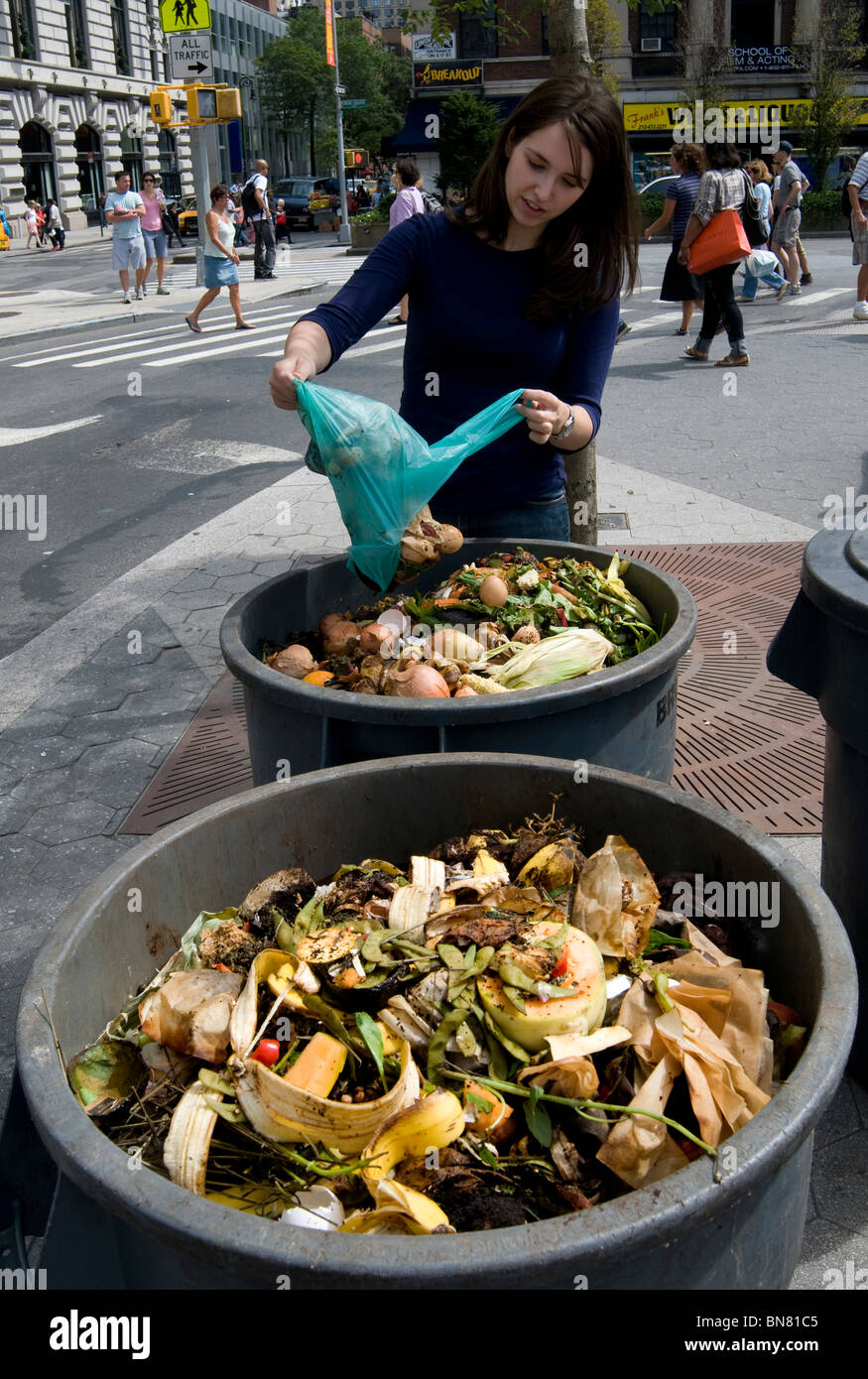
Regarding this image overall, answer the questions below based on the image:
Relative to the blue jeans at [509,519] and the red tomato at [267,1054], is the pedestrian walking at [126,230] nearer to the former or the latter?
the blue jeans at [509,519]

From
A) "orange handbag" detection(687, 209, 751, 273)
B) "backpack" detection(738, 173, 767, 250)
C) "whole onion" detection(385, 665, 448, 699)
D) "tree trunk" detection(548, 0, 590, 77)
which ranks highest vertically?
"tree trunk" detection(548, 0, 590, 77)

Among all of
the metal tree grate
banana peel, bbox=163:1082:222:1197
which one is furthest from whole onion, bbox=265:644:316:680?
banana peel, bbox=163:1082:222:1197

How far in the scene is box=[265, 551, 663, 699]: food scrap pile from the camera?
2.82 metres

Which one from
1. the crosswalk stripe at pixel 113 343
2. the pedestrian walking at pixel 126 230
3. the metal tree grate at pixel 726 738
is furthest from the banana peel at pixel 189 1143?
the pedestrian walking at pixel 126 230

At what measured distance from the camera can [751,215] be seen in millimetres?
11633

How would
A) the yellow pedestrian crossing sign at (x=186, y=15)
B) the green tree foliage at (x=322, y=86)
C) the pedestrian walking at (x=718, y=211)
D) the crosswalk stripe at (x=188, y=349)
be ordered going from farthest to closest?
the green tree foliage at (x=322, y=86), the yellow pedestrian crossing sign at (x=186, y=15), the crosswalk stripe at (x=188, y=349), the pedestrian walking at (x=718, y=211)

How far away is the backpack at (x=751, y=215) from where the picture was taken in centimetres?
1120

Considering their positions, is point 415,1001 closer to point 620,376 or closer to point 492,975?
point 492,975

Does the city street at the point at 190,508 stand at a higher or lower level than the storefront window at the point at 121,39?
lower

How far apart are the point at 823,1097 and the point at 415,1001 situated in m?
0.61

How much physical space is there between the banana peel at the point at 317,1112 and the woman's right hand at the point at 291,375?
67.3 inches

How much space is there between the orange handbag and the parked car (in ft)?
119

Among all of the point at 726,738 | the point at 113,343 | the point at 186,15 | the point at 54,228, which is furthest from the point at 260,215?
the point at 726,738

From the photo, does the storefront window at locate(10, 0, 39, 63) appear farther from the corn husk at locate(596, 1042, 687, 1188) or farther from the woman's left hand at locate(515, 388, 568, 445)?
the corn husk at locate(596, 1042, 687, 1188)
